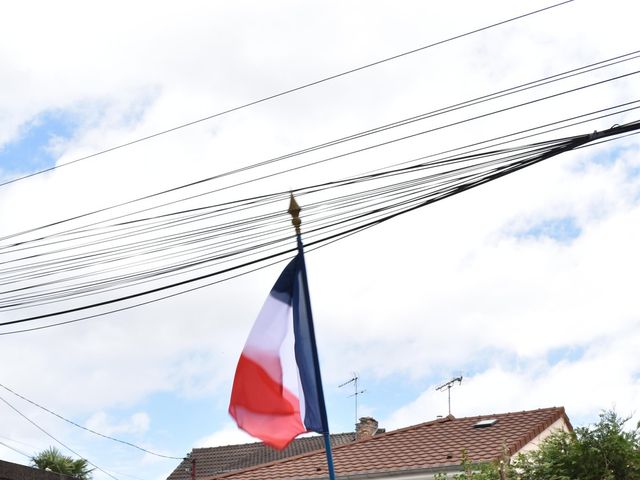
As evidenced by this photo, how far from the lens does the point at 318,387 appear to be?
32.6ft

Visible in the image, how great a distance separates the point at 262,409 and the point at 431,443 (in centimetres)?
1287

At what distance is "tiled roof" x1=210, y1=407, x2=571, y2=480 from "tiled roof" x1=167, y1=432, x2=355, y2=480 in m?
15.9

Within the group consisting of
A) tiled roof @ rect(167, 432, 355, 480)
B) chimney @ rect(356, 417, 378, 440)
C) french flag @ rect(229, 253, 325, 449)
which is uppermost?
tiled roof @ rect(167, 432, 355, 480)

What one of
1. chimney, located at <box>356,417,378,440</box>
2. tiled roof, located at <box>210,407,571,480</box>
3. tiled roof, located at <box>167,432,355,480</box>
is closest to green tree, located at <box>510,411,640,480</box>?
tiled roof, located at <box>210,407,571,480</box>

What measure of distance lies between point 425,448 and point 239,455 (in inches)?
916

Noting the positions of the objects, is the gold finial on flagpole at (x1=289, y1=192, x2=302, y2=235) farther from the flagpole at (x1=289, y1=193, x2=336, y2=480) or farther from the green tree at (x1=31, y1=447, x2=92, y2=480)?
the green tree at (x1=31, y1=447, x2=92, y2=480)

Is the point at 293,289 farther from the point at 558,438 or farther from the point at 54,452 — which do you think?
the point at 54,452

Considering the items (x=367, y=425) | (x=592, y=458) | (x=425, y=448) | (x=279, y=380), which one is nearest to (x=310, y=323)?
(x=279, y=380)

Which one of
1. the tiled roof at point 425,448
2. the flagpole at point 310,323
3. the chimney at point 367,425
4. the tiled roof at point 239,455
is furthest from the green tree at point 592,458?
the tiled roof at point 239,455

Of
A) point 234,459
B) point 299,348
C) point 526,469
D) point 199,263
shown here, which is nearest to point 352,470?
point 526,469

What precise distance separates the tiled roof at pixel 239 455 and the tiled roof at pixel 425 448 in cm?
1594

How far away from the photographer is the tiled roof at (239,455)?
1587 inches

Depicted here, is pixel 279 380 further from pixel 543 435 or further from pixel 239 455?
pixel 239 455

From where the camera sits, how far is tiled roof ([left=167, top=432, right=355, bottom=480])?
4031 centimetres
